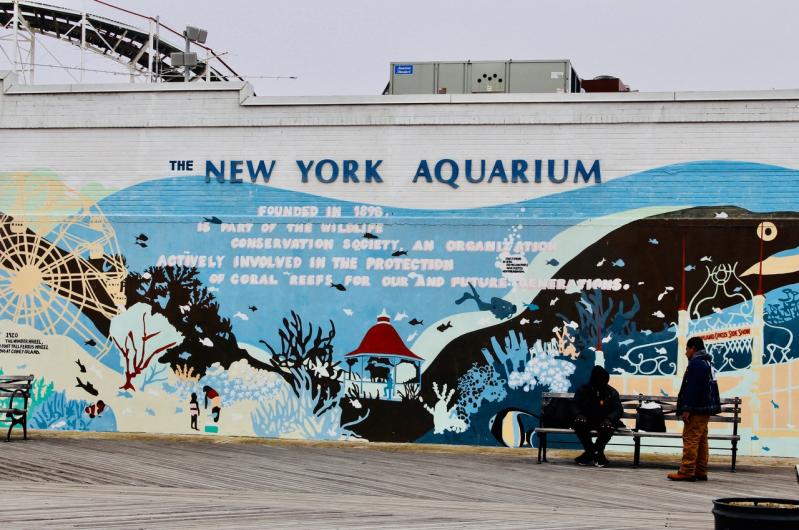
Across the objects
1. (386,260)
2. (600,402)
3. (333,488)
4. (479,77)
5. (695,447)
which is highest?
(479,77)

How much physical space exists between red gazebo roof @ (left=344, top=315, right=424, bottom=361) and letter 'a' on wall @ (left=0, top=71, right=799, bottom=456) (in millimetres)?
33

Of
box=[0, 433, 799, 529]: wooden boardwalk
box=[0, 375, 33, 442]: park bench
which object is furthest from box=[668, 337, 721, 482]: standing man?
box=[0, 375, 33, 442]: park bench

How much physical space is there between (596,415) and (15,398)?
892 centimetres

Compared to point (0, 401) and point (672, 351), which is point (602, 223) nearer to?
point (672, 351)

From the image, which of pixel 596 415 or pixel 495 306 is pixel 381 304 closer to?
pixel 495 306

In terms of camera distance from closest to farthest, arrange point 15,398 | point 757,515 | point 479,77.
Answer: point 757,515, point 15,398, point 479,77

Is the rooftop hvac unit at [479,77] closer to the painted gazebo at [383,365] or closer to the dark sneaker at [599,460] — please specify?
the painted gazebo at [383,365]

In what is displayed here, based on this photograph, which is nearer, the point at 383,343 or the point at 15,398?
the point at 383,343

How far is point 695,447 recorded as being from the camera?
13.3m

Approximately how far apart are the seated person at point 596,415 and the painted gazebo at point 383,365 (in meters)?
2.91

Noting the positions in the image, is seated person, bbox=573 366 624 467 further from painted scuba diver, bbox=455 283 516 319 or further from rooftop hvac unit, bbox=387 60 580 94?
rooftop hvac unit, bbox=387 60 580 94

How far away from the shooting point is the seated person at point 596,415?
14547 millimetres

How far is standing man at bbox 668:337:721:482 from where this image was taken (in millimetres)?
13273

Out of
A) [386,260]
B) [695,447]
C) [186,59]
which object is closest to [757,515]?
[695,447]
